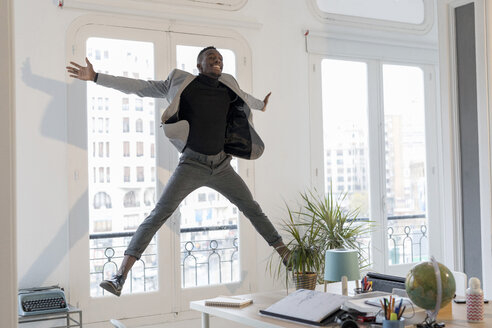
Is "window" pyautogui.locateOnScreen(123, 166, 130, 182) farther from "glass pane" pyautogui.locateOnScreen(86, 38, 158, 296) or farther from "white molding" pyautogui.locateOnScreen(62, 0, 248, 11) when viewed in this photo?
"white molding" pyautogui.locateOnScreen(62, 0, 248, 11)

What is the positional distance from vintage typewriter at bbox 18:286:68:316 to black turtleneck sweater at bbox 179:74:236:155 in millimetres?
1522

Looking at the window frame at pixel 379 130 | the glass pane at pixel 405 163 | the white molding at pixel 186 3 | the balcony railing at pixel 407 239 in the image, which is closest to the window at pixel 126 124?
the white molding at pixel 186 3

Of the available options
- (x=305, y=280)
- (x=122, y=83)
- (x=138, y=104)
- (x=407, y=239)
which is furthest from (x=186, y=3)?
(x=407, y=239)

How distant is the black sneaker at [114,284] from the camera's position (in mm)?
4246

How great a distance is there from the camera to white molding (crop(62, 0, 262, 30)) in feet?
16.7

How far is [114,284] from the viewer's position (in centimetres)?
429

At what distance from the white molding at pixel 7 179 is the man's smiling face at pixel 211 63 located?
2780 millimetres

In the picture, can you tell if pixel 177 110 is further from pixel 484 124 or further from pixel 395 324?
pixel 395 324

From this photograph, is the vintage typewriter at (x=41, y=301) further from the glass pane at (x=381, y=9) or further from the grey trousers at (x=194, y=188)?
the glass pane at (x=381, y=9)

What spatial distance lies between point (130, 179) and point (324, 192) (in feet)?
7.17

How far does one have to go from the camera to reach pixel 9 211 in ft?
6.63

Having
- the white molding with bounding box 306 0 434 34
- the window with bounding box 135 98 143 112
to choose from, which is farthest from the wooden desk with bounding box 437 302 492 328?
the white molding with bounding box 306 0 434 34

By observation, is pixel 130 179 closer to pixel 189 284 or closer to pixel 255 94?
pixel 189 284

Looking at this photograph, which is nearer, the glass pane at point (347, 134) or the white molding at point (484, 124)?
the white molding at point (484, 124)
